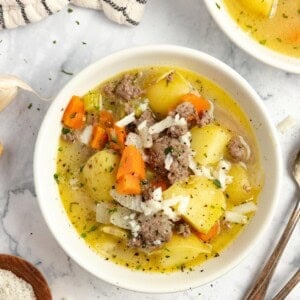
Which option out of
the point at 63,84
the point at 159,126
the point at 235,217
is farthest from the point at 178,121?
the point at 63,84

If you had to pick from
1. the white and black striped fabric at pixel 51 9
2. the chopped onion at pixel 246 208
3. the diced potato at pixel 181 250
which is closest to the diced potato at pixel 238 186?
the chopped onion at pixel 246 208

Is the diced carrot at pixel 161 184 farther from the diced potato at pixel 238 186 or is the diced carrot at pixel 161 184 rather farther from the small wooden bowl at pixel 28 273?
the small wooden bowl at pixel 28 273

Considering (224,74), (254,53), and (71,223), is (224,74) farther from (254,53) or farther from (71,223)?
(71,223)

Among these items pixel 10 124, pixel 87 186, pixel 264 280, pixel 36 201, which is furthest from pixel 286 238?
pixel 10 124

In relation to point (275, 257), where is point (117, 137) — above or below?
above

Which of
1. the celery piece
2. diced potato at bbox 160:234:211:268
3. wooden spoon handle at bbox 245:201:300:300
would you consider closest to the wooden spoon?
wooden spoon handle at bbox 245:201:300:300

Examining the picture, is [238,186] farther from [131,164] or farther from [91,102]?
[91,102]
